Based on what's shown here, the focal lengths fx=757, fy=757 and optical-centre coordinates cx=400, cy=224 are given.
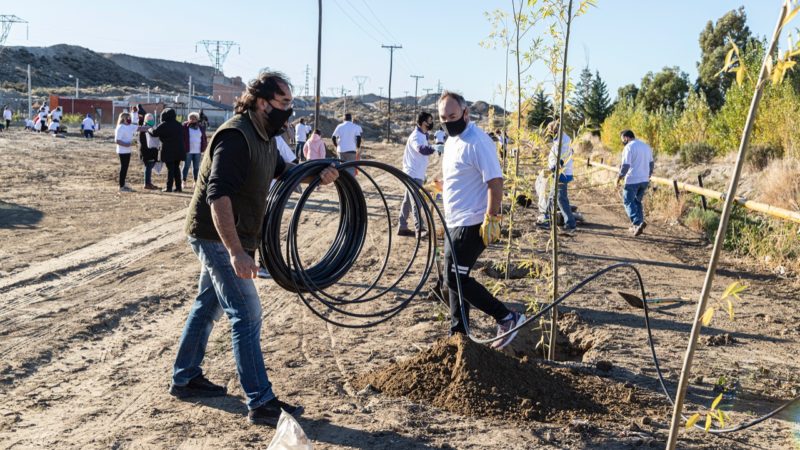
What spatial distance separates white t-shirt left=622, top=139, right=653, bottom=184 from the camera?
43.8 ft

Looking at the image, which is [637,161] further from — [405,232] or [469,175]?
[469,175]

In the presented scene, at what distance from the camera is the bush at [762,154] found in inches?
667

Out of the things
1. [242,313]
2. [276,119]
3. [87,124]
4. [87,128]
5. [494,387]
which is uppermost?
[87,124]

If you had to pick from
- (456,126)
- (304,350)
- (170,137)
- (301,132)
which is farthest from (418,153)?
(301,132)

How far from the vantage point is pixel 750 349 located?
6.53m

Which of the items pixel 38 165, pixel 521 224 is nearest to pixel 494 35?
pixel 521 224

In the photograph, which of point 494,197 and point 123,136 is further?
point 123,136

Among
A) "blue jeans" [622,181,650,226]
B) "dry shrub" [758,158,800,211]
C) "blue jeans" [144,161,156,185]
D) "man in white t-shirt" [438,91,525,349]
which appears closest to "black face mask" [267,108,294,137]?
"man in white t-shirt" [438,91,525,349]

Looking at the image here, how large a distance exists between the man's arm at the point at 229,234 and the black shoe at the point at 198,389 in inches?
44.3

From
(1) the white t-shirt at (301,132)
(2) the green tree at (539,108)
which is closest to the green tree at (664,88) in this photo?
(1) the white t-shirt at (301,132)

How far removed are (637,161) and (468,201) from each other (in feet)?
27.8

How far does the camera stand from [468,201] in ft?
19.0

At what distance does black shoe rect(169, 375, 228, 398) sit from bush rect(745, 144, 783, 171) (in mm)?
15148

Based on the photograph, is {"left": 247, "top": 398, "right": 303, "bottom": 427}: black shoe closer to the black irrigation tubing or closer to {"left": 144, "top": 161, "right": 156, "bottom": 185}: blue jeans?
the black irrigation tubing
